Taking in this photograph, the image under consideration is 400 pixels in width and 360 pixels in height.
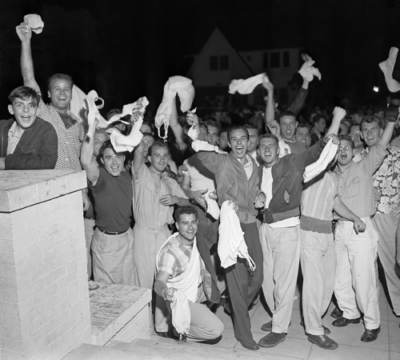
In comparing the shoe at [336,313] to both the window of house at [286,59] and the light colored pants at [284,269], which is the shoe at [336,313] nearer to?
the light colored pants at [284,269]

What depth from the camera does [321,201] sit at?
4188 millimetres

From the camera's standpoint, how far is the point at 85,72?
19.3 metres

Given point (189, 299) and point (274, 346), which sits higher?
point (189, 299)

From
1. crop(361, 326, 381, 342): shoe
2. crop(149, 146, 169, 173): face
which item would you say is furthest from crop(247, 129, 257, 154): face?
crop(361, 326, 381, 342): shoe

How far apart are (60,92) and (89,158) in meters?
0.76

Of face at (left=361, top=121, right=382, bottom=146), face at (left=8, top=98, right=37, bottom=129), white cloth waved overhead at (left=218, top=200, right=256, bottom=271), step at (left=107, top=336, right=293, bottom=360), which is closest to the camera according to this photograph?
step at (left=107, top=336, right=293, bottom=360)

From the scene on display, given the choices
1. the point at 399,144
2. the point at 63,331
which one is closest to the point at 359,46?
the point at 399,144

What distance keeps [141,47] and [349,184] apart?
21455 mm

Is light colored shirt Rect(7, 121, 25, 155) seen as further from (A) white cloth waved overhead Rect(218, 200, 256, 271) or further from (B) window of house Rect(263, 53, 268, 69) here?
(B) window of house Rect(263, 53, 268, 69)

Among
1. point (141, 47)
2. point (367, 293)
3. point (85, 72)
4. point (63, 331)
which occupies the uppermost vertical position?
point (141, 47)

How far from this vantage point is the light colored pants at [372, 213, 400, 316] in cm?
477

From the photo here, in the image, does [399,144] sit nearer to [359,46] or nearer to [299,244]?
[299,244]

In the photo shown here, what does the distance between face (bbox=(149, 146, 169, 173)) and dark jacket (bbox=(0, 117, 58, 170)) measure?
4.69ft

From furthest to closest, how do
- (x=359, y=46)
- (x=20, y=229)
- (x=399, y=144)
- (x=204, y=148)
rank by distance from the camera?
(x=359, y=46) < (x=399, y=144) < (x=204, y=148) < (x=20, y=229)
